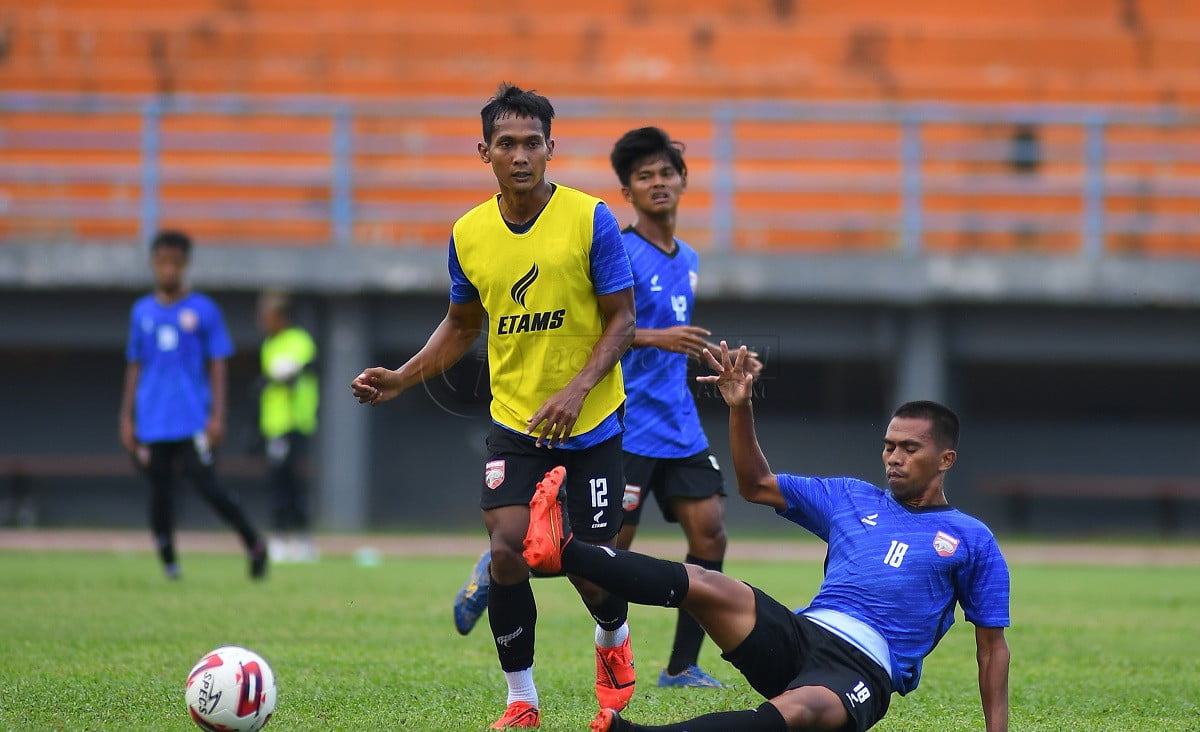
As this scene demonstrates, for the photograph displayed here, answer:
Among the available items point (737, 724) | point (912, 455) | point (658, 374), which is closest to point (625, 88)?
point (658, 374)

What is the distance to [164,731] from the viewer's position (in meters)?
5.16

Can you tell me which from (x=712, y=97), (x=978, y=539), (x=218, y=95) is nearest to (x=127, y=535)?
Answer: (x=218, y=95)

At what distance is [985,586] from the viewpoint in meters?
5.00

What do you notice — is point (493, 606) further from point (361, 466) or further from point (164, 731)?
point (361, 466)

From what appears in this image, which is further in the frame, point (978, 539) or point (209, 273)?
point (209, 273)

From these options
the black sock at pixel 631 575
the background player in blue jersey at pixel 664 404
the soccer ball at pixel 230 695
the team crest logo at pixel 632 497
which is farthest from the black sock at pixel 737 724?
the team crest logo at pixel 632 497

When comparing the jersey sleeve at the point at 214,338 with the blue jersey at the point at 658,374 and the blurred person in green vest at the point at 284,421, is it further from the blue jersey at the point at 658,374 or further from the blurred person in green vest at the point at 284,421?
the blue jersey at the point at 658,374

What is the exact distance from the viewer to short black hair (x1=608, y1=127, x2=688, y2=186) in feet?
23.5

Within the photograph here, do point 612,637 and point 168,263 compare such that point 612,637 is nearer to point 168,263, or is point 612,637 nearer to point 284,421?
point 168,263

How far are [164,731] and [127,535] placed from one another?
13046 mm

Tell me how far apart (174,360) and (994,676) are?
770cm

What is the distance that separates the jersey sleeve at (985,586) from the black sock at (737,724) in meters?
0.79

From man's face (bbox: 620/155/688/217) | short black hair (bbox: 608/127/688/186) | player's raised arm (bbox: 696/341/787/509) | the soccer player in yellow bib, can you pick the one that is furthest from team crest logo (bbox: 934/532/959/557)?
short black hair (bbox: 608/127/688/186)

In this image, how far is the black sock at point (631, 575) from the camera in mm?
4906
